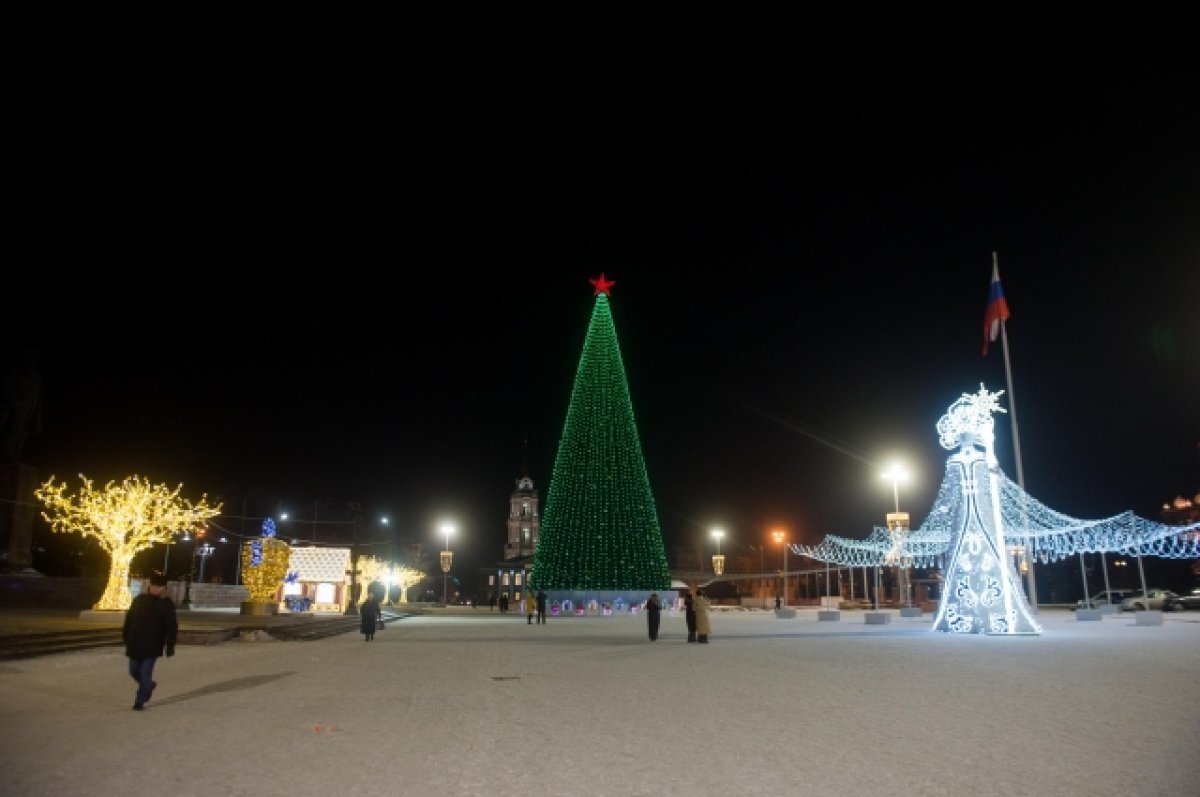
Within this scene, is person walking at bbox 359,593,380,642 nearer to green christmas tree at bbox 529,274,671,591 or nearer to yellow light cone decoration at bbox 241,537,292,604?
yellow light cone decoration at bbox 241,537,292,604

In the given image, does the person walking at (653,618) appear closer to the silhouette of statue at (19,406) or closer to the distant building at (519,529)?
the silhouette of statue at (19,406)

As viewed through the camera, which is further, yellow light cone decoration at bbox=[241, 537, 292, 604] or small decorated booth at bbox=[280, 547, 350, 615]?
small decorated booth at bbox=[280, 547, 350, 615]

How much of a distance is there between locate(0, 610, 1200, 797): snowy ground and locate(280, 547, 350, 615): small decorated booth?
2976 cm

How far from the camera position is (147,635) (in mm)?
8625

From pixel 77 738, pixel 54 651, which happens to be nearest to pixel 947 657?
pixel 77 738

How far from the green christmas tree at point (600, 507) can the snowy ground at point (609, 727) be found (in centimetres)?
2386

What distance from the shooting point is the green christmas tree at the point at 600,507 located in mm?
38406

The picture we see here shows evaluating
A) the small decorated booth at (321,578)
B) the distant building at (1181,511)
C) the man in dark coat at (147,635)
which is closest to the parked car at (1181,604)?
the small decorated booth at (321,578)

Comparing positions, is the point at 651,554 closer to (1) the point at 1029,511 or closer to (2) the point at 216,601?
(1) the point at 1029,511

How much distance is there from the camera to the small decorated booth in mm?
43125

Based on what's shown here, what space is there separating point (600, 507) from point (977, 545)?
19.8 m

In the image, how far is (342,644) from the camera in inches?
782

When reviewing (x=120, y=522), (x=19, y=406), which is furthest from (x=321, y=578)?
(x=19, y=406)

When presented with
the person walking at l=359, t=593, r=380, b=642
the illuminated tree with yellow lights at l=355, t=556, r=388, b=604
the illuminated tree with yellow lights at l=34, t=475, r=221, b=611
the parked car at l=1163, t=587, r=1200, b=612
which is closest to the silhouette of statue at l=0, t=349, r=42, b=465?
the illuminated tree with yellow lights at l=34, t=475, r=221, b=611
